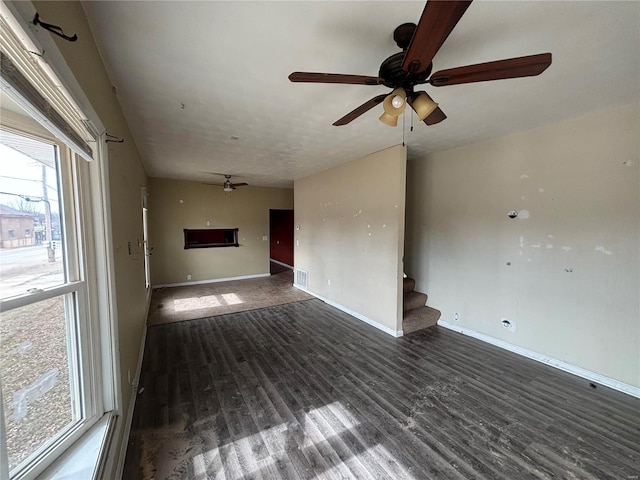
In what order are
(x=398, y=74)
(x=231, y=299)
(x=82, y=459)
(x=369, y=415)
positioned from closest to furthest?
(x=82, y=459) < (x=398, y=74) < (x=369, y=415) < (x=231, y=299)

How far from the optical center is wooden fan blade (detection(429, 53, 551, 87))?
A: 1207 mm

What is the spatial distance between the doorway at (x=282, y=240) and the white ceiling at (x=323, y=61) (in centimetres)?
594

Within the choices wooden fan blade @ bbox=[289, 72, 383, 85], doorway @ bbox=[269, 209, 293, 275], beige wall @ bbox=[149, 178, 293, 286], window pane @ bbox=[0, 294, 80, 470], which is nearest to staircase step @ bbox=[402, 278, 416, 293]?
wooden fan blade @ bbox=[289, 72, 383, 85]

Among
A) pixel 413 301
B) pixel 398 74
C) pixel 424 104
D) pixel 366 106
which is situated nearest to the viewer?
pixel 398 74

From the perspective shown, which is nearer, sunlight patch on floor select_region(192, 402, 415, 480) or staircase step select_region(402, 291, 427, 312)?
sunlight patch on floor select_region(192, 402, 415, 480)

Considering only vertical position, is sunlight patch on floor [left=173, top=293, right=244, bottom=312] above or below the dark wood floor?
above

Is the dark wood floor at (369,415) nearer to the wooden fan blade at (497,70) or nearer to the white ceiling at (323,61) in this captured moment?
the wooden fan blade at (497,70)

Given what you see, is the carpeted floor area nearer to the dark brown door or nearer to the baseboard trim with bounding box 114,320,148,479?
the baseboard trim with bounding box 114,320,148,479

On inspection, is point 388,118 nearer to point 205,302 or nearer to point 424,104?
point 424,104

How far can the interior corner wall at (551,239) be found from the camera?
2344 mm

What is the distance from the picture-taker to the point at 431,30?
1.04m

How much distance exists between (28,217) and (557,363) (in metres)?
4.38

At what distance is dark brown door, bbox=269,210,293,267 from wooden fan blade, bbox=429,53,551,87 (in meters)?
7.47

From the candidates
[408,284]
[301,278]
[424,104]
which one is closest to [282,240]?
[301,278]
